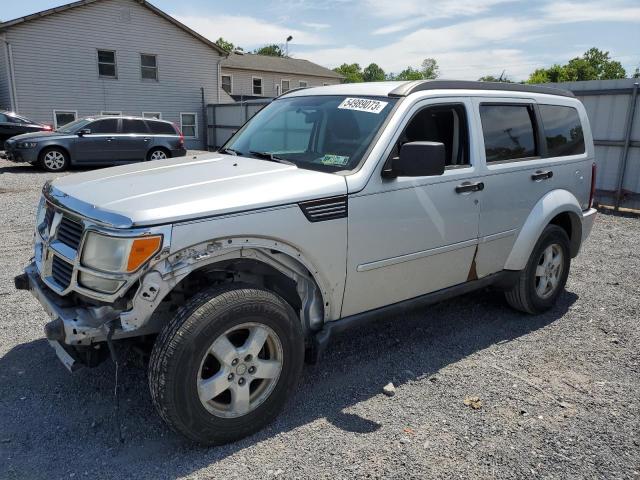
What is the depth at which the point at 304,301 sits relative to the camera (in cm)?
332

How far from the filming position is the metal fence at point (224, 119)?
2203 centimetres

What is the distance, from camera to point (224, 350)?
2842 mm

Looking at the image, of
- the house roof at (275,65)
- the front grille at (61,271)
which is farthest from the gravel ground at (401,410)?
the house roof at (275,65)

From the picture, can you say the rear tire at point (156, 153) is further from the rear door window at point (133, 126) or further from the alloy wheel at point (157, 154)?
the rear door window at point (133, 126)

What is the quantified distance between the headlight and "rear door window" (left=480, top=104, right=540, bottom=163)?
2.78 metres

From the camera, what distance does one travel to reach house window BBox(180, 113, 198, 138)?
25609mm

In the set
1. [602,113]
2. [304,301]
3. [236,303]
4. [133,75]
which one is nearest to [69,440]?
[236,303]

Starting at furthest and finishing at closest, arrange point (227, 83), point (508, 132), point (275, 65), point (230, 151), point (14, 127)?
point (275, 65) → point (227, 83) → point (14, 127) → point (508, 132) → point (230, 151)

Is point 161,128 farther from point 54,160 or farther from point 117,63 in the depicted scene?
point 117,63

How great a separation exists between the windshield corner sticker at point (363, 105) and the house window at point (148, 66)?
23050mm

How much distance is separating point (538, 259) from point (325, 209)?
8.44 ft

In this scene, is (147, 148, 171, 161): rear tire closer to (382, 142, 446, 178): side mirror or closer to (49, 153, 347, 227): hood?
(49, 153, 347, 227): hood

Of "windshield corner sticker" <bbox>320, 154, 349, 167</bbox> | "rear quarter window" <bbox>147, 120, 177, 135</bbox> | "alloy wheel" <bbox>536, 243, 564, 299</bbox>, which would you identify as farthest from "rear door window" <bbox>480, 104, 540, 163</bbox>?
"rear quarter window" <bbox>147, 120, 177, 135</bbox>

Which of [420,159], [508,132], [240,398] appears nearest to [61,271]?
[240,398]
